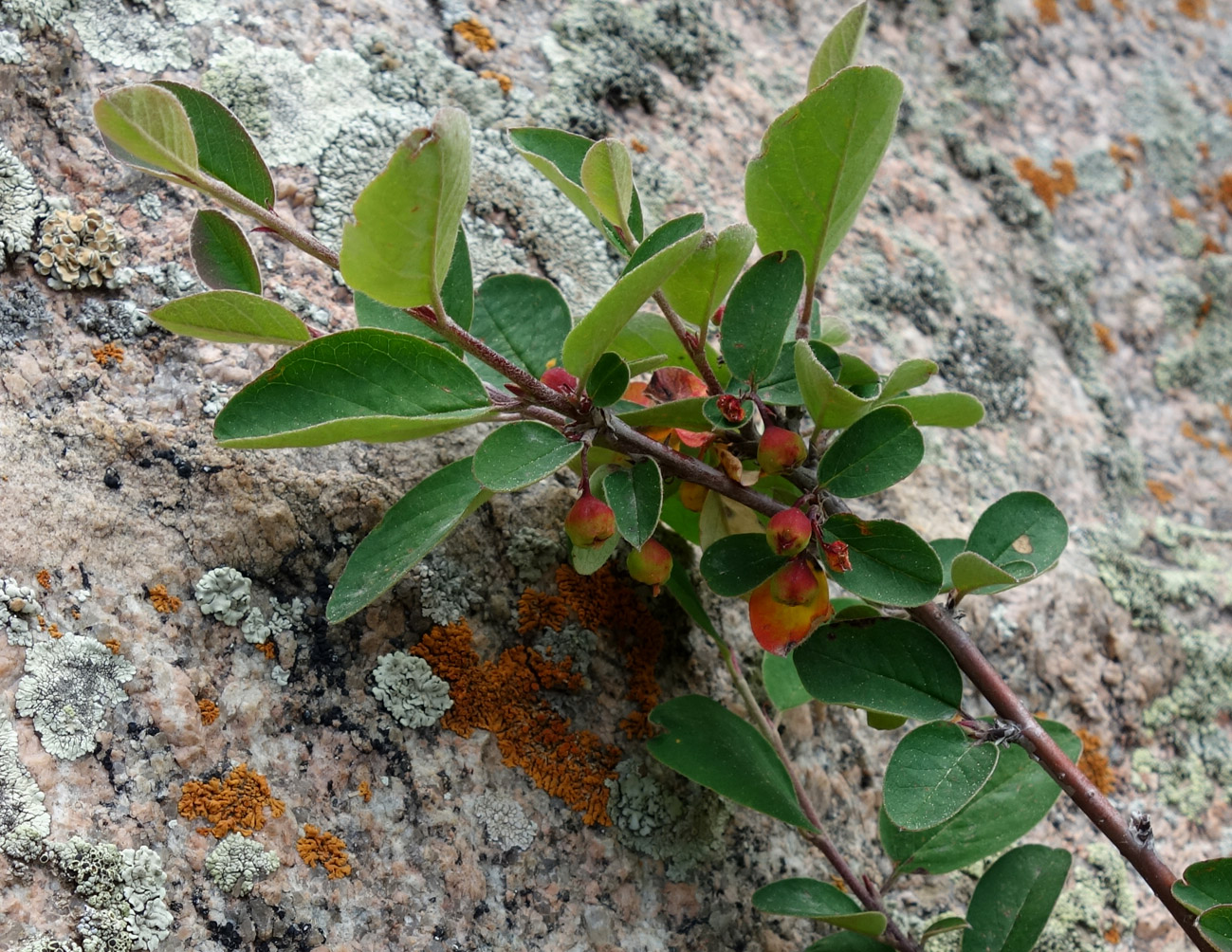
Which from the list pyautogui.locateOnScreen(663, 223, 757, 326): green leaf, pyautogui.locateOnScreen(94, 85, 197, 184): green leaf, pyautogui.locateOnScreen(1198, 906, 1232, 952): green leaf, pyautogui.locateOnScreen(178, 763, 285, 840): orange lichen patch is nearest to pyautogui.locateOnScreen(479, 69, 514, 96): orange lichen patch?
pyautogui.locateOnScreen(663, 223, 757, 326): green leaf

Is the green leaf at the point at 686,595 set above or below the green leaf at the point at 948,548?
below

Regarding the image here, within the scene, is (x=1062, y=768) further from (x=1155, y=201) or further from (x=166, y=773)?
(x=1155, y=201)

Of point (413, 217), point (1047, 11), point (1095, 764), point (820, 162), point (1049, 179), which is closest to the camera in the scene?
point (413, 217)

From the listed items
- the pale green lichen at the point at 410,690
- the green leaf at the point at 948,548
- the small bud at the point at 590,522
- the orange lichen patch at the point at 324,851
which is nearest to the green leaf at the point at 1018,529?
the green leaf at the point at 948,548

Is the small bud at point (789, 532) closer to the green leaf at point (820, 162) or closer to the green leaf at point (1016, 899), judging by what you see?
the green leaf at point (820, 162)

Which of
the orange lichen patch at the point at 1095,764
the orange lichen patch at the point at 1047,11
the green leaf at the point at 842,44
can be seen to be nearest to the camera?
the green leaf at the point at 842,44

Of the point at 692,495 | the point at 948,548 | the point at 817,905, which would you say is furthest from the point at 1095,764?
the point at 692,495

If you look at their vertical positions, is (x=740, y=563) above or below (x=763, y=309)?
below

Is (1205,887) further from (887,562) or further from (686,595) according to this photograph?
(686,595)
